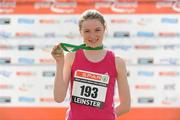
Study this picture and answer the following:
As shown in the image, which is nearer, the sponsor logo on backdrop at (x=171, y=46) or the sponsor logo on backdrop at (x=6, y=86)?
the sponsor logo on backdrop at (x=171, y=46)

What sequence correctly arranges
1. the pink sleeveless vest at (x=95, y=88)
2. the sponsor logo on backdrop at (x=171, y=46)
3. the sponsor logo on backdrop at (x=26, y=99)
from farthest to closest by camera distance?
the sponsor logo on backdrop at (x=26, y=99)
the sponsor logo on backdrop at (x=171, y=46)
the pink sleeveless vest at (x=95, y=88)

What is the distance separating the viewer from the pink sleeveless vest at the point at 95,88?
6.26 feet

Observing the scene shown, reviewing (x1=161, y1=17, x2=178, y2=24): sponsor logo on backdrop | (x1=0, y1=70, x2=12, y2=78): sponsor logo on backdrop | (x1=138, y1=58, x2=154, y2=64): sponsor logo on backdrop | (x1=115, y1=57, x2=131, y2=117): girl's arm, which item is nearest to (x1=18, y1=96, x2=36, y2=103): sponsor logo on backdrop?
(x1=0, y1=70, x2=12, y2=78): sponsor logo on backdrop

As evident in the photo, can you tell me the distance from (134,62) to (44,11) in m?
1.20

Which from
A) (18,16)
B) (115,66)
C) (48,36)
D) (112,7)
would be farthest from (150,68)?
(115,66)

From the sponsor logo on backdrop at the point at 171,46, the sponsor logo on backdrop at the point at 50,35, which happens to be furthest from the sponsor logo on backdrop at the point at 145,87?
the sponsor logo on backdrop at the point at 50,35

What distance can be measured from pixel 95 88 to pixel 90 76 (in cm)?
7

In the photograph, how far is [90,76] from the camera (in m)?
1.94

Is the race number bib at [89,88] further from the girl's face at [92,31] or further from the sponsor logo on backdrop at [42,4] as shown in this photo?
the sponsor logo on backdrop at [42,4]

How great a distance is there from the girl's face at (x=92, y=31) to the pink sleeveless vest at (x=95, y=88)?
0.23ft

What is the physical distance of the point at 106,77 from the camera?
6.31 ft

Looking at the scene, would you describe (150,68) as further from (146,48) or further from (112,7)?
(112,7)

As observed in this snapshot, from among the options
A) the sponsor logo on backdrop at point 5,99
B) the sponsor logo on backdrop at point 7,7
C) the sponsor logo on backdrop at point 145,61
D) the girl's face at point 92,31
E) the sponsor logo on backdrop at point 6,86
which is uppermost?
the girl's face at point 92,31

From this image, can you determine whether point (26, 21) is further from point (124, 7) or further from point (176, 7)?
point (176, 7)
